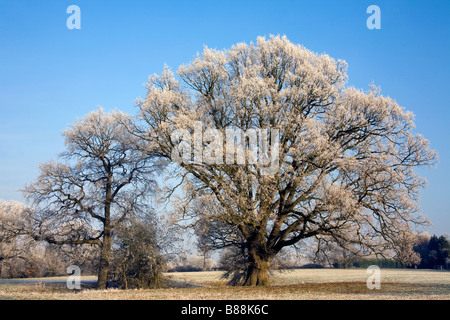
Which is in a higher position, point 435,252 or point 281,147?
point 281,147

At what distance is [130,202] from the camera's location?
32719 millimetres

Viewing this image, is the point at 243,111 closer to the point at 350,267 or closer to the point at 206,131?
the point at 206,131

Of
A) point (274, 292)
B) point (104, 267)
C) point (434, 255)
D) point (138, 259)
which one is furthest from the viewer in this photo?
point (434, 255)

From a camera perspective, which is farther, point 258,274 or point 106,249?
point 106,249

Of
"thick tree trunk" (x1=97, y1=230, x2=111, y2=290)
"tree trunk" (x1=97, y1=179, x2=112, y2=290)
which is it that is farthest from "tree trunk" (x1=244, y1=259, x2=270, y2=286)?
"thick tree trunk" (x1=97, y1=230, x2=111, y2=290)

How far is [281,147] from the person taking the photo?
22344 millimetres

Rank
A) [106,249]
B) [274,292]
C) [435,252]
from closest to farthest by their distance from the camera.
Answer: [274,292] → [106,249] → [435,252]

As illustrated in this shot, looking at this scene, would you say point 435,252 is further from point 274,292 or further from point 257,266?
point 274,292

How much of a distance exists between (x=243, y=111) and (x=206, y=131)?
2408mm

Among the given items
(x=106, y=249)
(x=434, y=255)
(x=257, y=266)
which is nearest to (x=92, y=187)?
(x=106, y=249)

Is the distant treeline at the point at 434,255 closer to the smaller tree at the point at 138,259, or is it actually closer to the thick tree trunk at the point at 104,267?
the thick tree trunk at the point at 104,267

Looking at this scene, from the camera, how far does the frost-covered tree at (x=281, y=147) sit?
21.6 metres

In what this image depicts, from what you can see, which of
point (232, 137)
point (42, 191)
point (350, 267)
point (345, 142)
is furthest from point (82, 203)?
point (350, 267)

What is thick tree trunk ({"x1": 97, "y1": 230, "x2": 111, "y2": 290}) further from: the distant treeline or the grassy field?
the distant treeline
